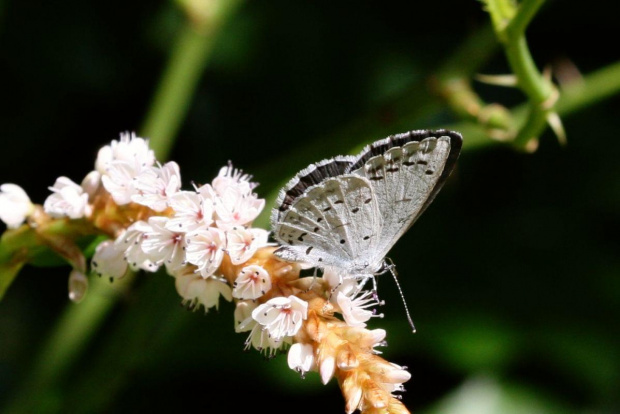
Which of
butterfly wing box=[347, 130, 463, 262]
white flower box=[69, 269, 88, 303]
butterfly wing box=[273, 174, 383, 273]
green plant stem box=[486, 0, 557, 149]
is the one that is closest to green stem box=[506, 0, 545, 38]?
green plant stem box=[486, 0, 557, 149]

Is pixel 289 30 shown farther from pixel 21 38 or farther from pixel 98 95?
pixel 21 38

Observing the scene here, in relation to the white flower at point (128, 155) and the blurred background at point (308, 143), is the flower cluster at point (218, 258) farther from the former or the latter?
the blurred background at point (308, 143)

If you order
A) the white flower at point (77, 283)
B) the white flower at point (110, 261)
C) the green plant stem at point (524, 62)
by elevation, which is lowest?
the white flower at point (77, 283)

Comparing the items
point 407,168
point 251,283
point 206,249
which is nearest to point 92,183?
point 206,249

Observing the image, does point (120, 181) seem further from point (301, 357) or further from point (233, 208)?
point (301, 357)

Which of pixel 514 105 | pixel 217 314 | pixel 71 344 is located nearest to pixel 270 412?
pixel 217 314

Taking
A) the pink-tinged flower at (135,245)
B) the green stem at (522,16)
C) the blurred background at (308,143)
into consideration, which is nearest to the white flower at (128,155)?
the pink-tinged flower at (135,245)

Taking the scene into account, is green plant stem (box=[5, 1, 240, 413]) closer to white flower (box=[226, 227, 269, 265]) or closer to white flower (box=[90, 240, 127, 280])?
white flower (box=[90, 240, 127, 280])
